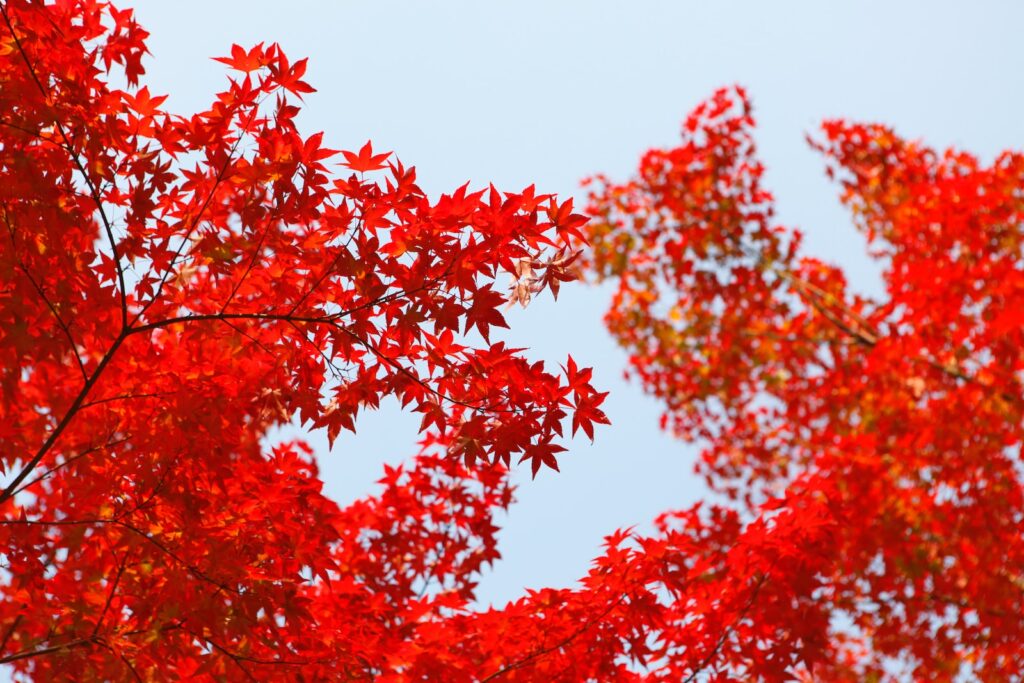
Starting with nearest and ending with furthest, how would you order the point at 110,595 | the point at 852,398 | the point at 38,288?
the point at 38,288
the point at 110,595
the point at 852,398

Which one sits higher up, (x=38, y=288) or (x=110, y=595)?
(x=38, y=288)

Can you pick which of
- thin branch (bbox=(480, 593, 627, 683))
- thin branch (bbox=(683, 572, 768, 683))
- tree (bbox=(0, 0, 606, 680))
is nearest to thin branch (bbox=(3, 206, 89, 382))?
tree (bbox=(0, 0, 606, 680))

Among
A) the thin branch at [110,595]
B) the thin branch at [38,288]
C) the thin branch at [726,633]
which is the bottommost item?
the thin branch at [726,633]

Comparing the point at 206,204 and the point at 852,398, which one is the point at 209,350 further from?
the point at 852,398

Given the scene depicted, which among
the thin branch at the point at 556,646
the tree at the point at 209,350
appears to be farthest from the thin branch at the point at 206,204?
the thin branch at the point at 556,646

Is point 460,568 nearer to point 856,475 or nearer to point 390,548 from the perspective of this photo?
point 390,548

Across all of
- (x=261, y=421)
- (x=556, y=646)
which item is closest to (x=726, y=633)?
(x=556, y=646)

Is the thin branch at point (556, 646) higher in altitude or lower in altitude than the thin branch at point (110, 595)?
lower

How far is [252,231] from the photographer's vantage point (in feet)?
12.5

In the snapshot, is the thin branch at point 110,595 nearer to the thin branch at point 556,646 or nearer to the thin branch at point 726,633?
the thin branch at point 556,646

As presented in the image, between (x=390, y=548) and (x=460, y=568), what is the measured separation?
486 millimetres

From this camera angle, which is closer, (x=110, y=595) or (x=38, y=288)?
(x=38, y=288)

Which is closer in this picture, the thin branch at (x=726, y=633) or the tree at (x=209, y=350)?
the tree at (x=209, y=350)

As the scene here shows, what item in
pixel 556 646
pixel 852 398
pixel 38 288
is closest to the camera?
pixel 38 288
